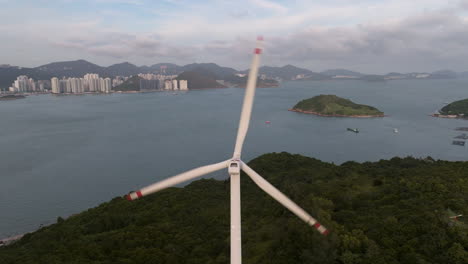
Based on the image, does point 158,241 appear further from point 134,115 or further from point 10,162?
point 134,115

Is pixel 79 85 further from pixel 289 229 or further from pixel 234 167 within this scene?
pixel 234 167

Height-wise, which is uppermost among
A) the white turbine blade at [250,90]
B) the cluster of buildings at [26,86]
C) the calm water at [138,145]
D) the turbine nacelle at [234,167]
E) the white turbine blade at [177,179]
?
the cluster of buildings at [26,86]

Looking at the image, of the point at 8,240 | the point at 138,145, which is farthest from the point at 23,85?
the point at 8,240

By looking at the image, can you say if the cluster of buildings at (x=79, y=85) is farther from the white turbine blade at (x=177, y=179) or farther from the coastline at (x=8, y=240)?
the white turbine blade at (x=177, y=179)

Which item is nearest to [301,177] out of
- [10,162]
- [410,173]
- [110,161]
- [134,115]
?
[410,173]

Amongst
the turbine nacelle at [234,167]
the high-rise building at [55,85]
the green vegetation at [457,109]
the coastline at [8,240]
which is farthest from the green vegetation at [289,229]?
the high-rise building at [55,85]
